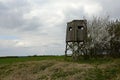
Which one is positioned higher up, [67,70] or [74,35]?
[74,35]

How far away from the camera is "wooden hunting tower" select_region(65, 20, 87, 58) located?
35.7 metres

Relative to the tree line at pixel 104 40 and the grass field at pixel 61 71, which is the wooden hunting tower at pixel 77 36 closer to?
the tree line at pixel 104 40

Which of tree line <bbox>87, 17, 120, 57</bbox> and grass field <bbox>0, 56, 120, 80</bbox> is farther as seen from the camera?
tree line <bbox>87, 17, 120, 57</bbox>

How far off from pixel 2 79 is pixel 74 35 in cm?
1072

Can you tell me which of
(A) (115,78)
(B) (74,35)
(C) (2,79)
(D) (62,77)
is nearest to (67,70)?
(D) (62,77)

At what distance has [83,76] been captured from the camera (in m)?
23.6

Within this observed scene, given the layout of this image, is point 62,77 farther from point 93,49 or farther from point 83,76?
point 93,49

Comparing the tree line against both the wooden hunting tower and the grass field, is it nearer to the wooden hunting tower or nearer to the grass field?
the wooden hunting tower

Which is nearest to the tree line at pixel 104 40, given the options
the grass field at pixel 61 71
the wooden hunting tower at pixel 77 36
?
the wooden hunting tower at pixel 77 36

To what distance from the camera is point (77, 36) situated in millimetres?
35719

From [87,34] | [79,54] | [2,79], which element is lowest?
[2,79]

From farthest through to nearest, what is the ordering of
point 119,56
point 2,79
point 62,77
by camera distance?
point 119,56 → point 2,79 → point 62,77

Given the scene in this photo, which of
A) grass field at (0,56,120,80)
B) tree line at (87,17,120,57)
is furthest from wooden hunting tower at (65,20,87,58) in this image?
grass field at (0,56,120,80)

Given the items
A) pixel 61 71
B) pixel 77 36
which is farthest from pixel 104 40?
pixel 61 71
